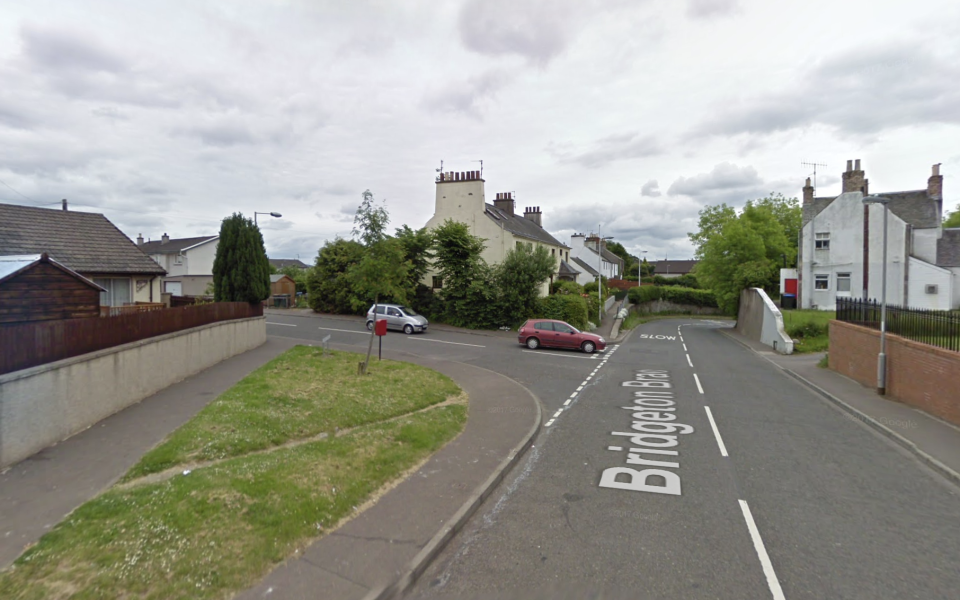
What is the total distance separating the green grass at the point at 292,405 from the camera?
7.94 metres

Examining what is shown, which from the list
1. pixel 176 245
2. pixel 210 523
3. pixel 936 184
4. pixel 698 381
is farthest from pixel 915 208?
pixel 176 245

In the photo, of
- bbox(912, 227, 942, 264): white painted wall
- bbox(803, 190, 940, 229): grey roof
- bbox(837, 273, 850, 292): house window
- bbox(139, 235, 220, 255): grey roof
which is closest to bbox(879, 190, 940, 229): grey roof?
bbox(803, 190, 940, 229): grey roof

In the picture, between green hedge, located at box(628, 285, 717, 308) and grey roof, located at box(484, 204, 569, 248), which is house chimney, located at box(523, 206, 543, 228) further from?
green hedge, located at box(628, 285, 717, 308)

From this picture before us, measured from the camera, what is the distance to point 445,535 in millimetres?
5672

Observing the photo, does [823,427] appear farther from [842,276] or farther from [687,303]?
[687,303]

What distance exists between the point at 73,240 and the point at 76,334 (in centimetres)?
1239

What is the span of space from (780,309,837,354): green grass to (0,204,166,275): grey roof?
97.7ft

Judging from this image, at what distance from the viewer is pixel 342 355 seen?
19.3 meters

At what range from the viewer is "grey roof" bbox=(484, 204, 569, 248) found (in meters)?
39.2

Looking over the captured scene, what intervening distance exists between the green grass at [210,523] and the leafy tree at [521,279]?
77.9 feet

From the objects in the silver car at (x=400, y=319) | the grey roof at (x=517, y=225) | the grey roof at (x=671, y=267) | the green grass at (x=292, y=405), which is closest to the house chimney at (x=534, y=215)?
the grey roof at (x=517, y=225)

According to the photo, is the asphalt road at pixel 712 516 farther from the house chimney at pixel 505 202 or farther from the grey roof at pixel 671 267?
the grey roof at pixel 671 267

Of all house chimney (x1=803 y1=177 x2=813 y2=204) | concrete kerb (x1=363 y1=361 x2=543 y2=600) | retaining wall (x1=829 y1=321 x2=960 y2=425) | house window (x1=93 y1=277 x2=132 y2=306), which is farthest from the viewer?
house chimney (x1=803 y1=177 x2=813 y2=204)

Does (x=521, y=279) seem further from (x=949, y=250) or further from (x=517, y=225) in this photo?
(x=949, y=250)
